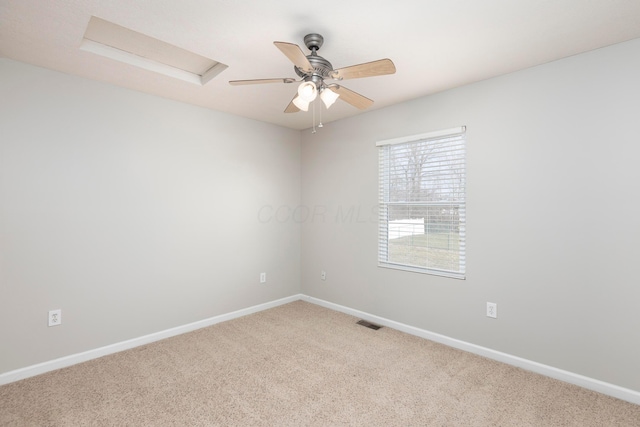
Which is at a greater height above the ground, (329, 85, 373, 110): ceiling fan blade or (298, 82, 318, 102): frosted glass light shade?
(329, 85, 373, 110): ceiling fan blade

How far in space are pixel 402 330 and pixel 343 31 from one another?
9.31 feet

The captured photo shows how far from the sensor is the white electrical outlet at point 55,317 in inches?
99.6

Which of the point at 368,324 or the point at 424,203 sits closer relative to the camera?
the point at 424,203

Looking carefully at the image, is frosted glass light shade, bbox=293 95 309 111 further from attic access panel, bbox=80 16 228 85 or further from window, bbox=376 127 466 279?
window, bbox=376 127 466 279

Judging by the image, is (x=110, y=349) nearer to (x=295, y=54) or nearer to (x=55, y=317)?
(x=55, y=317)

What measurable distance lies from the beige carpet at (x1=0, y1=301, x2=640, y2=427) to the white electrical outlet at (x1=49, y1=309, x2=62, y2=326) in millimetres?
380

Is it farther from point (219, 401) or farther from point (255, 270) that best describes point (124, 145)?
point (219, 401)

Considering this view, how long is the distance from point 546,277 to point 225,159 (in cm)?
333

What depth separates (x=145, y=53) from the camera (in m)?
2.44

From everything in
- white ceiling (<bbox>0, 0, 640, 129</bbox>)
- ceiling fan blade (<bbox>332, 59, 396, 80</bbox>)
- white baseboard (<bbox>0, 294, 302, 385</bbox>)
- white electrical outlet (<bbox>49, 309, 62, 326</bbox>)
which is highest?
white ceiling (<bbox>0, 0, 640, 129</bbox>)

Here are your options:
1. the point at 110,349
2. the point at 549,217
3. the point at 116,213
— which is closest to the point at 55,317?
the point at 110,349

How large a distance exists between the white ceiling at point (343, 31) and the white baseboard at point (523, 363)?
2.37m

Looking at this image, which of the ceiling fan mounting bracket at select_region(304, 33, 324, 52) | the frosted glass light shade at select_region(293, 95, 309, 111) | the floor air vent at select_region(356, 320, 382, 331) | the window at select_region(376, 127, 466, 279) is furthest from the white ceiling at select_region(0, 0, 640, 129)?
the floor air vent at select_region(356, 320, 382, 331)

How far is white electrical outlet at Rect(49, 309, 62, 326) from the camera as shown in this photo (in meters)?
2.53
